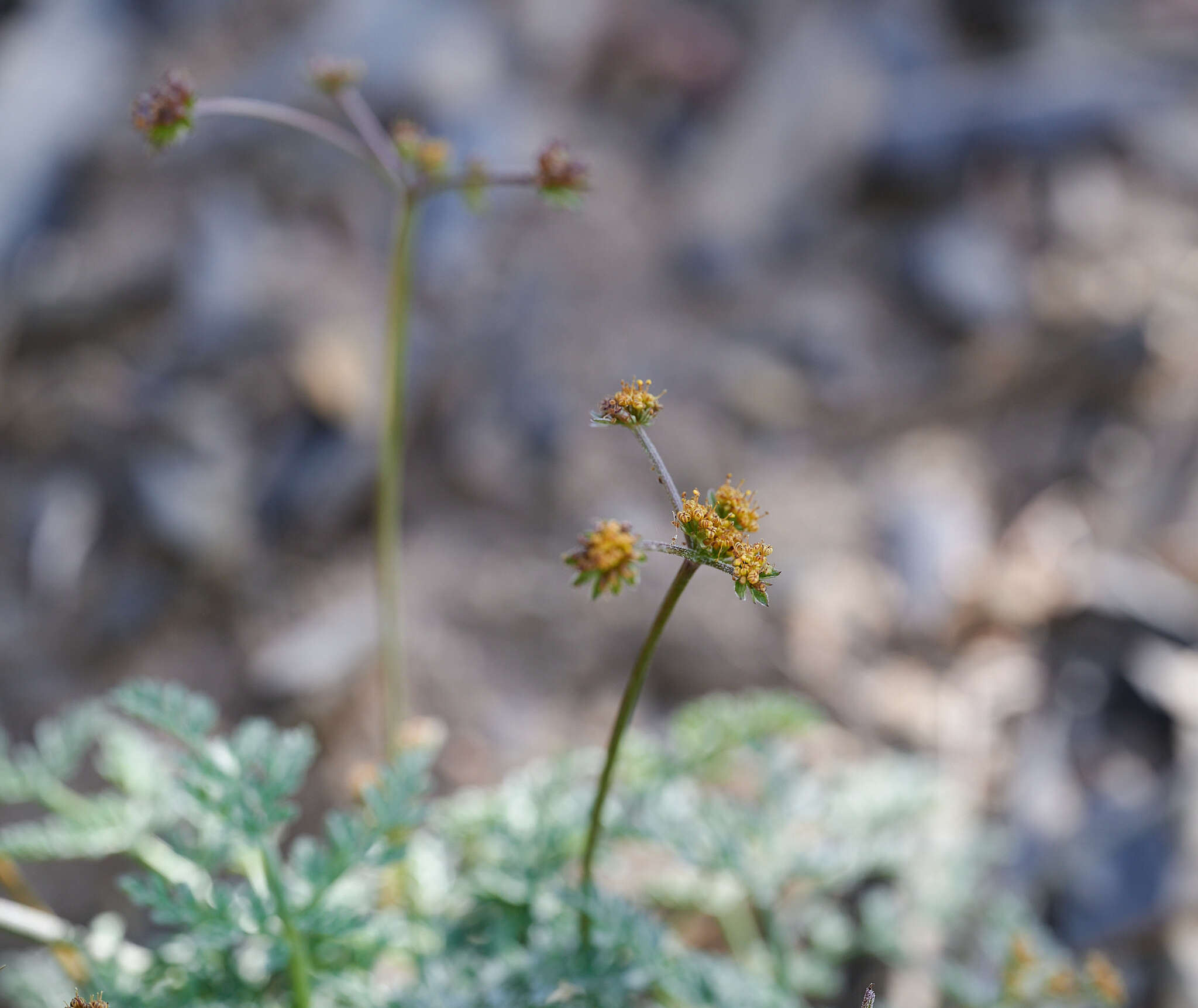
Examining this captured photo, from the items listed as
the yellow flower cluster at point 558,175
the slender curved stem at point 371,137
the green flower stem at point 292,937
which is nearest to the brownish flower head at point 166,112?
the slender curved stem at point 371,137

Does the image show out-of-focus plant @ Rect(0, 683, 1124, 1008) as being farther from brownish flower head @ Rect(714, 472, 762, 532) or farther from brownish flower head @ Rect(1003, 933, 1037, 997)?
brownish flower head @ Rect(714, 472, 762, 532)

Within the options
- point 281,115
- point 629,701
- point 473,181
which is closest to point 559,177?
point 473,181

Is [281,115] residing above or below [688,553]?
above

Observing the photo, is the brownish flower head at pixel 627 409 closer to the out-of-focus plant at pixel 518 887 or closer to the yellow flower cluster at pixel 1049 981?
the out-of-focus plant at pixel 518 887

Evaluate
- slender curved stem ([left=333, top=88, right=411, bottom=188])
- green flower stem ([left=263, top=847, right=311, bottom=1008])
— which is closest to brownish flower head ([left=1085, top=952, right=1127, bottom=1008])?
green flower stem ([left=263, top=847, right=311, bottom=1008])

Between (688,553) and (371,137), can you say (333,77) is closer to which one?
(371,137)

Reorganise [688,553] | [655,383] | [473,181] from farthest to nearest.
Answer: [655,383] → [473,181] → [688,553]

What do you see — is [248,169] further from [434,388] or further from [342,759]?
[342,759]
